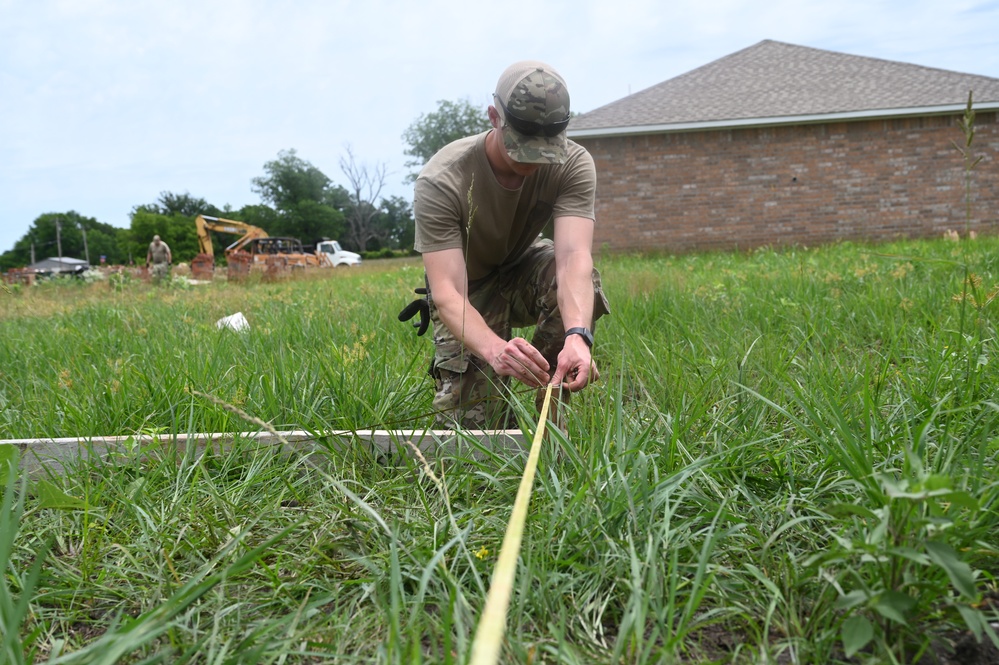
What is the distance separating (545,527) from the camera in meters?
1.64

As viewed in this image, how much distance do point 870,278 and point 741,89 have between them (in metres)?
12.8

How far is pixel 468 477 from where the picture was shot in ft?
6.21

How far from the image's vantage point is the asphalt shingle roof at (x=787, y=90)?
575 inches

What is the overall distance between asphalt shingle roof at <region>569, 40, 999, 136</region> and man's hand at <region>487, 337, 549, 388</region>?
43.4 feet

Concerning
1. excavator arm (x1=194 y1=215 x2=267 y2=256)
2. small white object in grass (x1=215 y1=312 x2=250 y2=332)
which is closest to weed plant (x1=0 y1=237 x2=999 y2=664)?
small white object in grass (x1=215 y1=312 x2=250 y2=332)

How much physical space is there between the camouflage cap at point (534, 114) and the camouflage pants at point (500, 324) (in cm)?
68

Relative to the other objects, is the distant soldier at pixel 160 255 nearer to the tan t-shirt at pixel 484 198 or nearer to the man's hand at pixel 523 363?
the tan t-shirt at pixel 484 198

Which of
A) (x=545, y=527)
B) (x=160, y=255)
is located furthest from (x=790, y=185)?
(x=160, y=255)

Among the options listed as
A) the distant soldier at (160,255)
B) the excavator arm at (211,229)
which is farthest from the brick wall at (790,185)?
the excavator arm at (211,229)

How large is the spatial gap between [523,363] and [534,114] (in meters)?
0.95

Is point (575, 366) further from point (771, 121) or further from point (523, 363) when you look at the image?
point (771, 121)

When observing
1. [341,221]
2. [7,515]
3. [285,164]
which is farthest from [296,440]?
[285,164]

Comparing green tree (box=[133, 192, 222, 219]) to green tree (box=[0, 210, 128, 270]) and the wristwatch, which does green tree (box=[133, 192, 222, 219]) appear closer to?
green tree (box=[0, 210, 128, 270])

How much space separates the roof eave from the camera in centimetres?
1416
